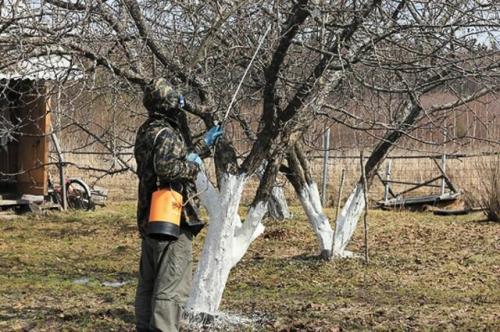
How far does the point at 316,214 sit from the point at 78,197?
7.86 m

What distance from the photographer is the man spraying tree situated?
16.8 ft

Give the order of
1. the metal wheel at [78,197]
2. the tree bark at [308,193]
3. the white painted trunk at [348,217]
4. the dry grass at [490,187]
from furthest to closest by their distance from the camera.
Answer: the metal wheel at [78,197], the dry grass at [490,187], the white painted trunk at [348,217], the tree bark at [308,193]

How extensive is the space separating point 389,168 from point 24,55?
43.0 feet

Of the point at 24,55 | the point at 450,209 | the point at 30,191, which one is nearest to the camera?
the point at 24,55

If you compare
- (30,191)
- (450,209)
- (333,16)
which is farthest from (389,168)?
(333,16)

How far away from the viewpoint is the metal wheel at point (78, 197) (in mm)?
15664

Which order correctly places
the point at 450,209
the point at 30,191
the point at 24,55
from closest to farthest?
the point at 24,55
the point at 30,191
the point at 450,209

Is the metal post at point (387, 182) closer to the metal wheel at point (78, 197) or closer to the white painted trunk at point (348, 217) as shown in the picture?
the metal wheel at point (78, 197)

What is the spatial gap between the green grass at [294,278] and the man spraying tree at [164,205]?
3.81 feet

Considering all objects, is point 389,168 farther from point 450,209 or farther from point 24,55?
point 24,55

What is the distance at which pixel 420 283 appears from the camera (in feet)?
27.6

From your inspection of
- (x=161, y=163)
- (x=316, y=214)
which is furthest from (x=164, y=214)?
(x=316, y=214)

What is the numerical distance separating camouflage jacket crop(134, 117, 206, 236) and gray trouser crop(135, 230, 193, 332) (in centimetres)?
17

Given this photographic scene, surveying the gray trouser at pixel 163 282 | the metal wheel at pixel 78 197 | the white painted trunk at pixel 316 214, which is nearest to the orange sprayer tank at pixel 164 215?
the gray trouser at pixel 163 282
